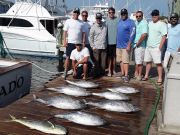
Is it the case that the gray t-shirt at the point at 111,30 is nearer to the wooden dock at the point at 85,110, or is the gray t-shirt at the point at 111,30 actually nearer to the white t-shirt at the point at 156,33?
the white t-shirt at the point at 156,33

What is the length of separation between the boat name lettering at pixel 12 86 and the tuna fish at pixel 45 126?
8.38 ft

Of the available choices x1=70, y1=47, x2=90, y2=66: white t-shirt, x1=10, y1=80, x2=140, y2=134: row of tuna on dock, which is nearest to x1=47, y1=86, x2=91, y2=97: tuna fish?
x1=10, y1=80, x2=140, y2=134: row of tuna on dock

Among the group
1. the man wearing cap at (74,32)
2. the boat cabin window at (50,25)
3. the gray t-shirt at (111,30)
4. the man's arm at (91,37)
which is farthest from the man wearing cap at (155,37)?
the boat cabin window at (50,25)

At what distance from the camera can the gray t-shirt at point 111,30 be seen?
7.65m

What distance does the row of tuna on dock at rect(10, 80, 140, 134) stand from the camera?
4527 millimetres

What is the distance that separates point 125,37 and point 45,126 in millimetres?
3604

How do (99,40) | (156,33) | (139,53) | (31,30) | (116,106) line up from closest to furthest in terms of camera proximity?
1. (116,106)
2. (156,33)
3. (139,53)
4. (99,40)
5. (31,30)

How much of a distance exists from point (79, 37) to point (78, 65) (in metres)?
0.68

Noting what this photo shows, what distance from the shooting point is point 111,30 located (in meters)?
7.67

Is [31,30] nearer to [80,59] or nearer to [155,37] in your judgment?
[80,59]

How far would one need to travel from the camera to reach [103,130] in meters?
4.62

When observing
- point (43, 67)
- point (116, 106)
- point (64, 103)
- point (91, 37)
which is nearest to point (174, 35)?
point (91, 37)

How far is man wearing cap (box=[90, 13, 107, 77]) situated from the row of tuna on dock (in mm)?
1048

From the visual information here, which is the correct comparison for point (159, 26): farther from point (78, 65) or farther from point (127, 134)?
point (127, 134)
